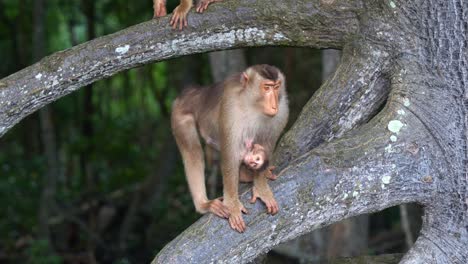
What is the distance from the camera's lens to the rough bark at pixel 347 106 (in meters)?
4.46

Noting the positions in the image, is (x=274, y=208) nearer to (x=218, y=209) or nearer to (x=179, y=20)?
(x=218, y=209)

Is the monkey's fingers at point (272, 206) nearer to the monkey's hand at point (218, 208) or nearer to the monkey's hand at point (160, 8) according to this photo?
the monkey's hand at point (218, 208)

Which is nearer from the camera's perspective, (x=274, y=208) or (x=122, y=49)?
(x=274, y=208)

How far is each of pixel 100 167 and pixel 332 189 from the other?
7272 millimetres

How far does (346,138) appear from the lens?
465cm

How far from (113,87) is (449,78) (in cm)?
1204

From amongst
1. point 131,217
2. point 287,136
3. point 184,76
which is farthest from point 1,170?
point 287,136

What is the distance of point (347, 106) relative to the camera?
490 cm

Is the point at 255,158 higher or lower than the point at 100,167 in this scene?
lower

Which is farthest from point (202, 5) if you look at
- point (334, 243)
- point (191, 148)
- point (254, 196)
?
point (334, 243)

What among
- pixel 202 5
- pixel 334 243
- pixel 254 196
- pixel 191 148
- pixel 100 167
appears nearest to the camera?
pixel 254 196

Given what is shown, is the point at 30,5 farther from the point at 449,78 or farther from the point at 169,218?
the point at 449,78

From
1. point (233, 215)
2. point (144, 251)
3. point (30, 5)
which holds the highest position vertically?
point (30, 5)

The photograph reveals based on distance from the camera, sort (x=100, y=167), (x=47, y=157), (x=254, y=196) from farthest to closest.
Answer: (x=100, y=167)
(x=47, y=157)
(x=254, y=196)
